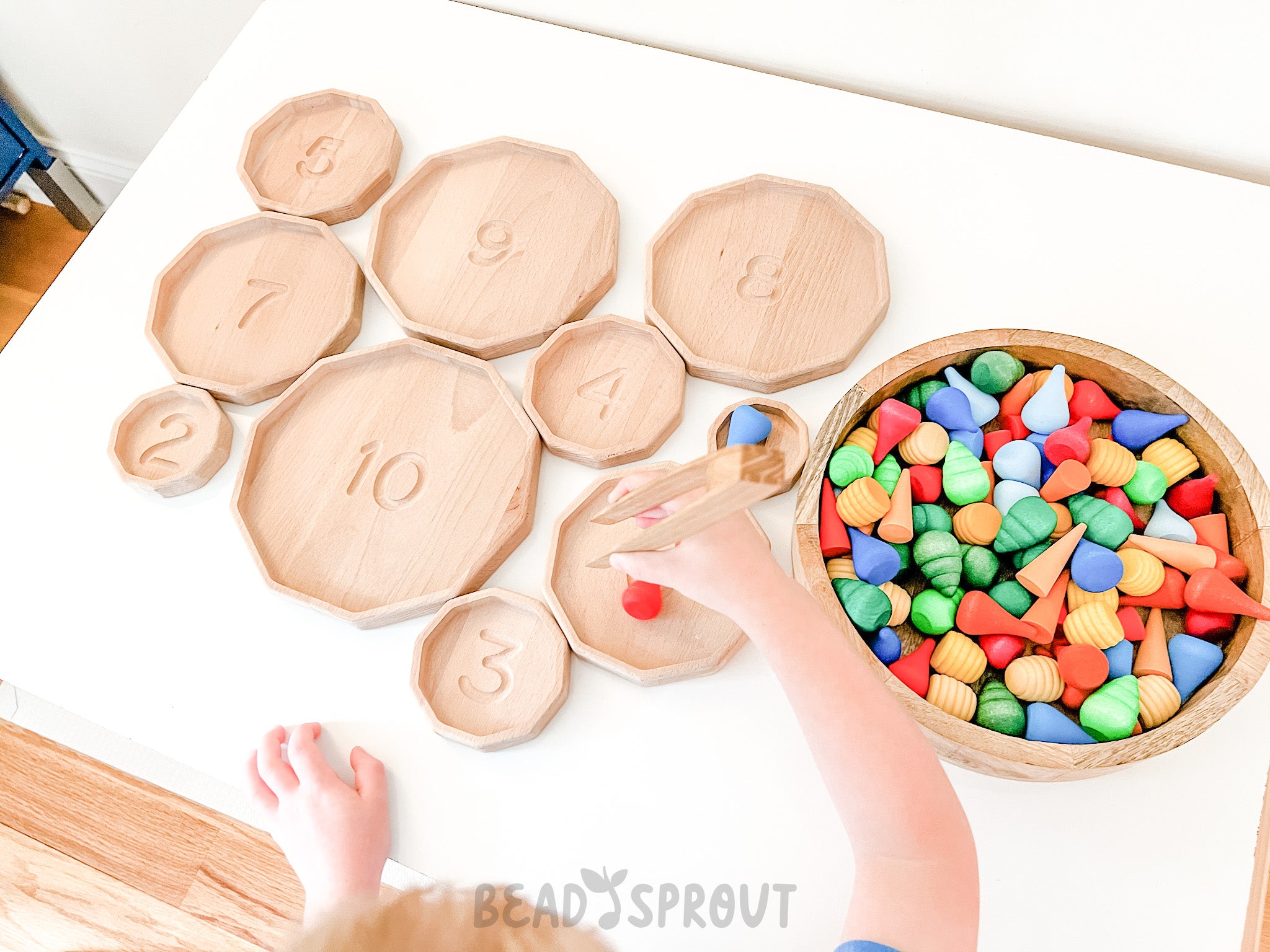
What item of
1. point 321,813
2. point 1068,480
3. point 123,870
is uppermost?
point 1068,480

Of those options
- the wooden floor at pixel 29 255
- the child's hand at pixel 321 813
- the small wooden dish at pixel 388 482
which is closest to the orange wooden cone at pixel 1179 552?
the small wooden dish at pixel 388 482

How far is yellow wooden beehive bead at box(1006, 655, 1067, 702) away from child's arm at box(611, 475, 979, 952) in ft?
0.33

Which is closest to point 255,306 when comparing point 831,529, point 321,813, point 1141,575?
point 321,813

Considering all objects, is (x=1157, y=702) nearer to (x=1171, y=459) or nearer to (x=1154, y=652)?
(x=1154, y=652)

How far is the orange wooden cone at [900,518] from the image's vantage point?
63 cm

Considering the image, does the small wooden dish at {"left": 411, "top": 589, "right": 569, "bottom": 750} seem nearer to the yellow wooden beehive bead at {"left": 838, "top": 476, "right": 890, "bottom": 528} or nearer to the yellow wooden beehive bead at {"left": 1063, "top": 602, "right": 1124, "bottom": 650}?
the yellow wooden beehive bead at {"left": 838, "top": 476, "right": 890, "bottom": 528}

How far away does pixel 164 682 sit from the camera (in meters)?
0.66

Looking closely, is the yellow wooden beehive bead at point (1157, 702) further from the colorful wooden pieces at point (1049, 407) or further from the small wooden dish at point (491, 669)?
the small wooden dish at point (491, 669)

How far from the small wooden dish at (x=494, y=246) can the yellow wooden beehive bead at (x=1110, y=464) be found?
44cm

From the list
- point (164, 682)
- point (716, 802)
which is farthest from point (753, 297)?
point (164, 682)

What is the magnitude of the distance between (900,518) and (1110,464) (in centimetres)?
17

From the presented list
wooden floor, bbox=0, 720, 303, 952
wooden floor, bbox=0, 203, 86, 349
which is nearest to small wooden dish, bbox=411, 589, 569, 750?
wooden floor, bbox=0, 720, 303, 952

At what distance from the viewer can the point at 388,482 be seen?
70 centimetres

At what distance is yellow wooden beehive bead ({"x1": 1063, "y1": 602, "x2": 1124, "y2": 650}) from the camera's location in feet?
1.94
